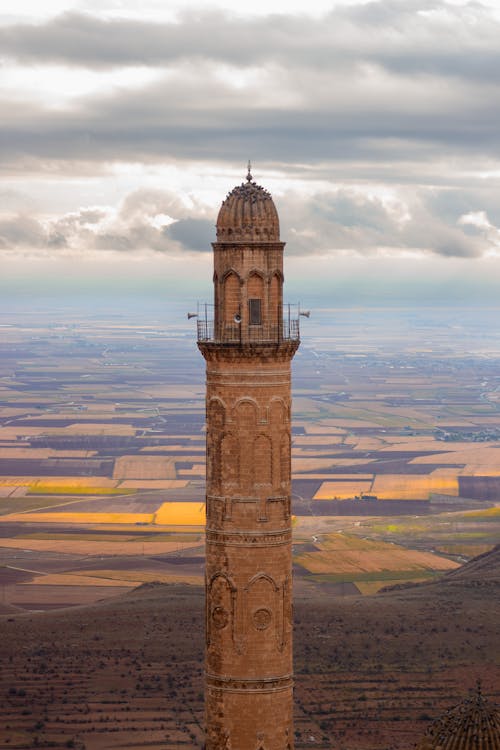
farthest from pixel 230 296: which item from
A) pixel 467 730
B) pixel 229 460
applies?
pixel 467 730

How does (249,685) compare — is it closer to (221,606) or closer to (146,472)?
(221,606)

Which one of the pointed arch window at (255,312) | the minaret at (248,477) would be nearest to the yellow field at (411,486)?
the minaret at (248,477)

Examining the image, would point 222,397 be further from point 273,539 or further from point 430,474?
point 430,474

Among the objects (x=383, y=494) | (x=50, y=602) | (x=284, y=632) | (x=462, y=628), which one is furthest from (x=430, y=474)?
(x=284, y=632)

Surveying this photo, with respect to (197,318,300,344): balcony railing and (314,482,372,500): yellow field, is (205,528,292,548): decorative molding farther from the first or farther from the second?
(314,482,372,500): yellow field

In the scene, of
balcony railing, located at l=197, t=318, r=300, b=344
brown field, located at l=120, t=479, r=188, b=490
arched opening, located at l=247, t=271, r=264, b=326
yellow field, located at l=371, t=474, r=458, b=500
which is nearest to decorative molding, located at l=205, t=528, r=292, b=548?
balcony railing, located at l=197, t=318, r=300, b=344
